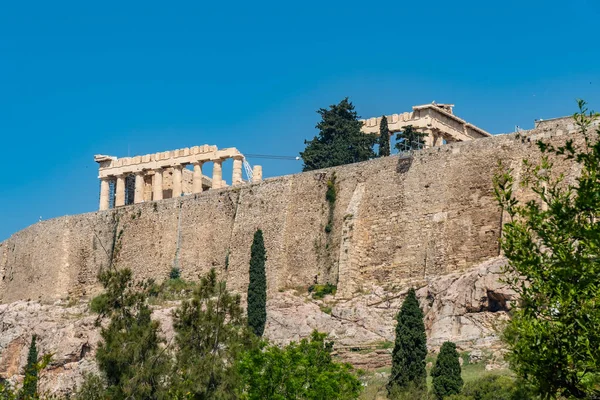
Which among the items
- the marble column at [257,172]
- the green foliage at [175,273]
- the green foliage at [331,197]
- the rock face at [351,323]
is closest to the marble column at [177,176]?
the marble column at [257,172]

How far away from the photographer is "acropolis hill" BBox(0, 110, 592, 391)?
1673 inches

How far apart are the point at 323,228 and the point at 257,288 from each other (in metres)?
3.96

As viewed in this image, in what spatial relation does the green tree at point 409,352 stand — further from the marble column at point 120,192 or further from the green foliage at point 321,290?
the marble column at point 120,192

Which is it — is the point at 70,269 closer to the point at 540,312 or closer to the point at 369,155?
the point at 369,155

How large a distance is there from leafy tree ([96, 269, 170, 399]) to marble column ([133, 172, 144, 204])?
28.4 m

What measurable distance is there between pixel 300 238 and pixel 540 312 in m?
30.3

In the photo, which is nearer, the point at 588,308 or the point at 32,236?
the point at 588,308

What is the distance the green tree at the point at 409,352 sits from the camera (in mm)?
35719

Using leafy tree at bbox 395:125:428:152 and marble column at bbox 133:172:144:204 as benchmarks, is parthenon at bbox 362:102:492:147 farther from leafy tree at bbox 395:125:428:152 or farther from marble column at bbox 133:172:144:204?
marble column at bbox 133:172:144:204

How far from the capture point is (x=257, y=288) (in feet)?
155

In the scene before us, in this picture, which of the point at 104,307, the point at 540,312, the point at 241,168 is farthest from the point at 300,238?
the point at 540,312

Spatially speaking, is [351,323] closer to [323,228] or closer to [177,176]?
[323,228]

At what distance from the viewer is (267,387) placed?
29.8 meters

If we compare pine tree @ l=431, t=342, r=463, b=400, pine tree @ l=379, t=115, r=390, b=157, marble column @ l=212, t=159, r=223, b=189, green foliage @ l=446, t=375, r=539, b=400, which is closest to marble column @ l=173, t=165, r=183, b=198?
marble column @ l=212, t=159, r=223, b=189
